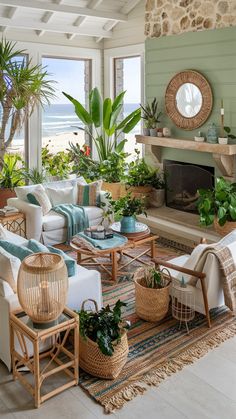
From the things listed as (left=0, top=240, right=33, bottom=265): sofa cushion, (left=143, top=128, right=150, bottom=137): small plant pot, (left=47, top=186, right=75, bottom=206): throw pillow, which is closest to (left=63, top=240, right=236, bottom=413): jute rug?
(left=0, top=240, right=33, bottom=265): sofa cushion

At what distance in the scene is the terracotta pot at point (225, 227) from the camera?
5953mm

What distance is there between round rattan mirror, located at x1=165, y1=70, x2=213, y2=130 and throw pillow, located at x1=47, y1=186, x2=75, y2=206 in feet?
6.50

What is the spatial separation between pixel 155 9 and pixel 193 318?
16.6 ft

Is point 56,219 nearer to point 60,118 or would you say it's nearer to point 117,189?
point 117,189

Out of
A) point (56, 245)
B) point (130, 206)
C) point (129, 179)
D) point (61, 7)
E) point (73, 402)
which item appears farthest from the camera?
point (129, 179)

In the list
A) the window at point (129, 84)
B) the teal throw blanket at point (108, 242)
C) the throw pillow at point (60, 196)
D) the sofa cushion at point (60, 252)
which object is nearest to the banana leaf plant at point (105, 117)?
the window at point (129, 84)

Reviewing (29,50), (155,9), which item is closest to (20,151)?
(29,50)

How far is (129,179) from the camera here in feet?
25.5

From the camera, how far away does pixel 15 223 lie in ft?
20.3

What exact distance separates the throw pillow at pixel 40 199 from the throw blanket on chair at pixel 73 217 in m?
0.18

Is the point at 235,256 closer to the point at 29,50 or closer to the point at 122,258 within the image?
the point at 122,258

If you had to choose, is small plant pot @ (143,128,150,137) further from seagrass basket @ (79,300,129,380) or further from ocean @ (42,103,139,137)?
seagrass basket @ (79,300,129,380)

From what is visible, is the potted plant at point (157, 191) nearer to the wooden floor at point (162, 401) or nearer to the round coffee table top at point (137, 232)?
the round coffee table top at point (137, 232)

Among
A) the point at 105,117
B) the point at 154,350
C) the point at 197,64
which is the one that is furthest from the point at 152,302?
the point at 105,117
